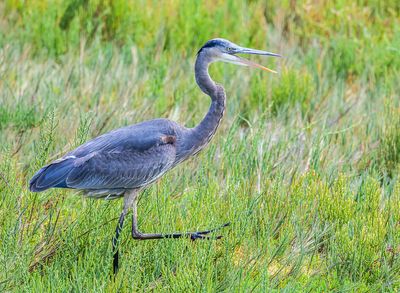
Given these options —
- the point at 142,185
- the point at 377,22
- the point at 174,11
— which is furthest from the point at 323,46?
the point at 142,185

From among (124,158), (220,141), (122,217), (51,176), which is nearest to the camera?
(51,176)

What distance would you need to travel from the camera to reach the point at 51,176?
475cm

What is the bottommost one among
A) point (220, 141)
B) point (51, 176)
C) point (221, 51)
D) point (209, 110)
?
point (220, 141)

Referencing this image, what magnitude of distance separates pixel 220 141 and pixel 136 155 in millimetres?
1387

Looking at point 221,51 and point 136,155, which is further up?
point 221,51

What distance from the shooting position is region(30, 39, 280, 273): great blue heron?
487 centimetres

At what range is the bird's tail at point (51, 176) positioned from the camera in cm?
470

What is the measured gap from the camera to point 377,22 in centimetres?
908

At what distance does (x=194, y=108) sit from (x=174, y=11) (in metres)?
2.17

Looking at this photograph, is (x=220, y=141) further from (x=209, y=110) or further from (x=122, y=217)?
(x=122, y=217)

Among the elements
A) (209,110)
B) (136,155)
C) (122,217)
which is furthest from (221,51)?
(122,217)

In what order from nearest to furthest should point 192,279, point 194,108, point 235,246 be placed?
point 192,279 < point 235,246 < point 194,108

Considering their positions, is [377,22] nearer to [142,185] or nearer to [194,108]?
[194,108]

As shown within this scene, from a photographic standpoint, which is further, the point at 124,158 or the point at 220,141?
the point at 220,141
